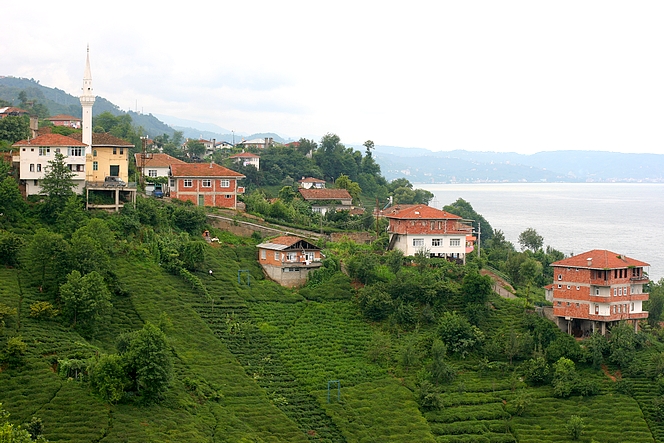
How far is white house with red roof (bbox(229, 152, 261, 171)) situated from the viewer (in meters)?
81.8

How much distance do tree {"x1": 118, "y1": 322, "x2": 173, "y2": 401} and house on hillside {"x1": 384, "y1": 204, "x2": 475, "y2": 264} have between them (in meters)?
23.6

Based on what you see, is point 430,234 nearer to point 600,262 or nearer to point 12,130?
point 600,262

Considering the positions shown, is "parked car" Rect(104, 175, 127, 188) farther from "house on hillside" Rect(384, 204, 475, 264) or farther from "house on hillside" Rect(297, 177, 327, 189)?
"house on hillside" Rect(297, 177, 327, 189)

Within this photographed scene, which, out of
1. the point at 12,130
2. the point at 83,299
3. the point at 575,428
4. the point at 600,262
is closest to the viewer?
the point at 83,299

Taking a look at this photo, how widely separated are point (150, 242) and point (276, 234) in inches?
382

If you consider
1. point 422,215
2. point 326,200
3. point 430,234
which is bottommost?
point 430,234

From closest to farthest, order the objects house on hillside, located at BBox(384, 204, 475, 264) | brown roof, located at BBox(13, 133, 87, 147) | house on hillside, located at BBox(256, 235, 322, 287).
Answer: brown roof, located at BBox(13, 133, 87, 147), house on hillside, located at BBox(256, 235, 322, 287), house on hillside, located at BBox(384, 204, 475, 264)

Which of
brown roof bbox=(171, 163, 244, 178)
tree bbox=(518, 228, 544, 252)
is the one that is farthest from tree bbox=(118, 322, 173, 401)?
tree bbox=(518, 228, 544, 252)

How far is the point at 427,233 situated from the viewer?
5384 cm

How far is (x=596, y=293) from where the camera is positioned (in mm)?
46156

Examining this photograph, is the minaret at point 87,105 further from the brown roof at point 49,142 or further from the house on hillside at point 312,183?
the house on hillside at point 312,183

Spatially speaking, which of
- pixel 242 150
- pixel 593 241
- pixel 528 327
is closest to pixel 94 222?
pixel 528 327

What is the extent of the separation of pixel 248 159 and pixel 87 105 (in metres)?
31.1

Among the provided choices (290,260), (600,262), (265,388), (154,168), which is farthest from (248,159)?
(265,388)
